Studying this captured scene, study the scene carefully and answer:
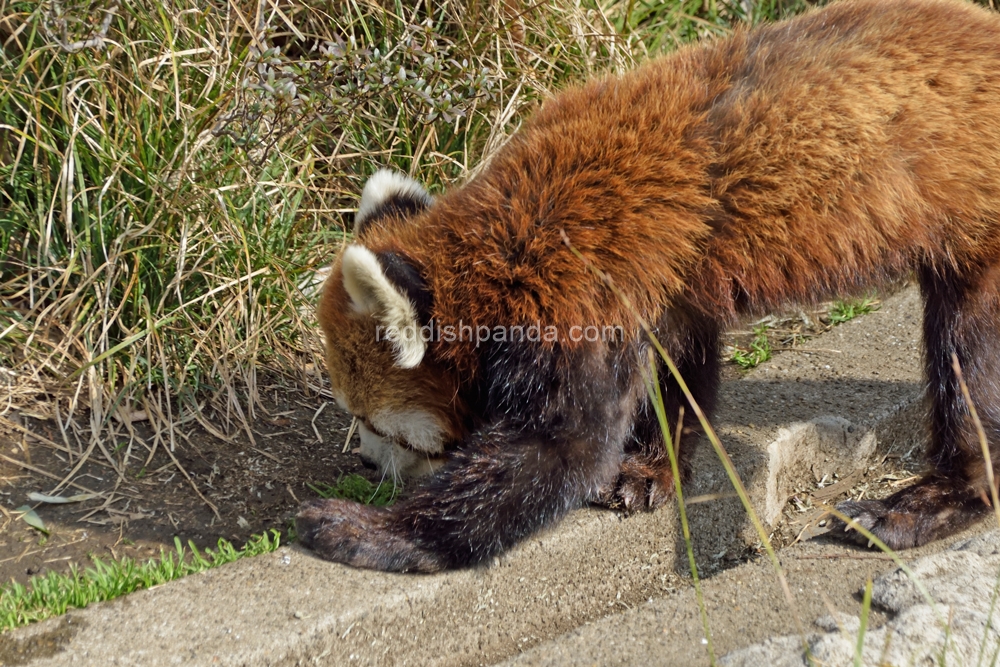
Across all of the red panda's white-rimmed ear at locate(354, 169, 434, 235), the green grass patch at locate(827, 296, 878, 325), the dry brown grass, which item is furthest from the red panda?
the green grass patch at locate(827, 296, 878, 325)

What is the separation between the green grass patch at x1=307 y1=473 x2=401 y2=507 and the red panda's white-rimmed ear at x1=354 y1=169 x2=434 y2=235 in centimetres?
107

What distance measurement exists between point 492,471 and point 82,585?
139 cm

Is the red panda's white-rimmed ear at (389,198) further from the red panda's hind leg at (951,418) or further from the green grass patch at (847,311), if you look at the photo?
the green grass patch at (847,311)

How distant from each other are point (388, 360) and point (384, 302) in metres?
0.32

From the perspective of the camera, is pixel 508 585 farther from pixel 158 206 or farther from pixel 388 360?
pixel 158 206

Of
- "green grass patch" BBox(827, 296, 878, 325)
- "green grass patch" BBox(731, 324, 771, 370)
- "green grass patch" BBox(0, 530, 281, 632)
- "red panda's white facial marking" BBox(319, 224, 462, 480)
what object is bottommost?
"green grass patch" BBox(827, 296, 878, 325)

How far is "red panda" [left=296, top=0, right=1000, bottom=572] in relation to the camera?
2975mm

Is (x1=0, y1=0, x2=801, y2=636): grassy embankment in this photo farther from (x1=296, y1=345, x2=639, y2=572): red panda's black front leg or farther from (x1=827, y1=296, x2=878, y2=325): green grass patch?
(x1=827, y1=296, x2=878, y2=325): green grass patch

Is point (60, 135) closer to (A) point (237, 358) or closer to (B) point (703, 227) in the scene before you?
(A) point (237, 358)

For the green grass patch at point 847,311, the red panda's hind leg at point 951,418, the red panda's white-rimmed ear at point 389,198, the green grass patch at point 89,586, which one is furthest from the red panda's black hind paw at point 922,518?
the green grass patch at point 89,586

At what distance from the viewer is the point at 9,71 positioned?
4277 millimetres

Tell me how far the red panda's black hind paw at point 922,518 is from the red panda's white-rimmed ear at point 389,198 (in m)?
2.13

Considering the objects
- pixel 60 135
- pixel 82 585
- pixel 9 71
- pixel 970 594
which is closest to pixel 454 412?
pixel 82 585

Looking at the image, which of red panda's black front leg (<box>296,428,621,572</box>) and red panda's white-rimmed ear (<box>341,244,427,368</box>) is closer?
red panda's white-rimmed ear (<box>341,244,427,368</box>)
